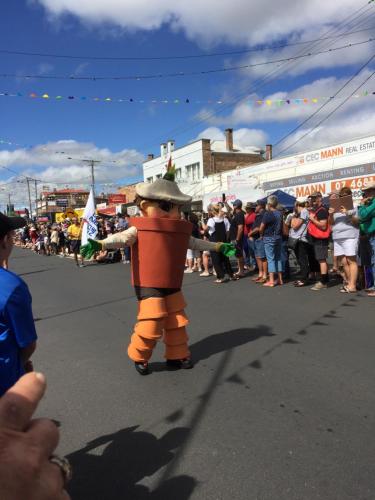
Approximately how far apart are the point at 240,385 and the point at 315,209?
15.9 ft

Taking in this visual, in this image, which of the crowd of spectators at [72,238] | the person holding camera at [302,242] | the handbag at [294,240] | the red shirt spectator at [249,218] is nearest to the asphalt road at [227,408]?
the person holding camera at [302,242]

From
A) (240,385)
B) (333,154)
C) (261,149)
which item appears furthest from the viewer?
(261,149)

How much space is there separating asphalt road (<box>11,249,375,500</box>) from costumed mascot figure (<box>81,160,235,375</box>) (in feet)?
1.05

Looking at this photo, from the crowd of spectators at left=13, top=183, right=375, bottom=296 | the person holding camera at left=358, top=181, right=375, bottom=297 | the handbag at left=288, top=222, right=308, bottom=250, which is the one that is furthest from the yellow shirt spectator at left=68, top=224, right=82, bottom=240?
the person holding camera at left=358, top=181, right=375, bottom=297

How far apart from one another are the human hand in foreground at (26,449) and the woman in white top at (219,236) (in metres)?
8.34

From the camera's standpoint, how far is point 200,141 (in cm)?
3353

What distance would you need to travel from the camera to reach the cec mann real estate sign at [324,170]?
16.4m

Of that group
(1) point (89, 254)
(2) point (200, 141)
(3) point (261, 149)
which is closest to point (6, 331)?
(1) point (89, 254)

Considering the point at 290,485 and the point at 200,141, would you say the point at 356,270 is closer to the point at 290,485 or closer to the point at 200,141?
the point at 290,485

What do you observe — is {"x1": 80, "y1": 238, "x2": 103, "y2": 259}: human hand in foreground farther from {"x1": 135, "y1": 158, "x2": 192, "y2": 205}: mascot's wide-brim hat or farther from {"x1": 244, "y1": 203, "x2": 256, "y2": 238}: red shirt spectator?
{"x1": 244, "y1": 203, "x2": 256, "y2": 238}: red shirt spectator

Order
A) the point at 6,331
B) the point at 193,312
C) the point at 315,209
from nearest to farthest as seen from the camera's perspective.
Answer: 1. the point at 6,331
2. the point at 193,312
3. the point at 315,209

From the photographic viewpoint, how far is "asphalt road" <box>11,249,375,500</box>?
2.38m

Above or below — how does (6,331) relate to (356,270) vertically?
above

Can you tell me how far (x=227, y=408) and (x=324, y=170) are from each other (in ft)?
56.0
